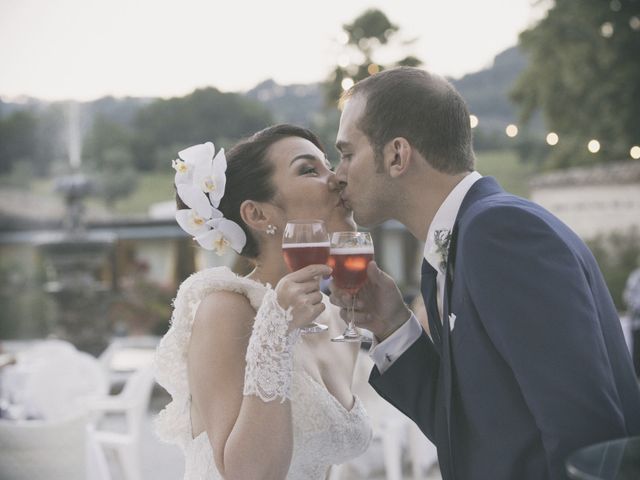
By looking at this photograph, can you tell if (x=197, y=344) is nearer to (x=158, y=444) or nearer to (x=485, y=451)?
(x=485, y=451)

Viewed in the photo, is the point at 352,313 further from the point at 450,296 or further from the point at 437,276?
the point at 450,296

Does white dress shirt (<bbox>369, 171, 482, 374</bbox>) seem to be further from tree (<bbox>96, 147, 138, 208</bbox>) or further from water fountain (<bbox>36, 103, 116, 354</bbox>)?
tree (<bbox>96, 147, 138, 208</bbox>)

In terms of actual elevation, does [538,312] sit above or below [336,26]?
below

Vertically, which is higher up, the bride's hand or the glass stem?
the bride's hand

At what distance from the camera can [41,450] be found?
4164 millimetres

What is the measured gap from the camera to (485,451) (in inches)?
72.1

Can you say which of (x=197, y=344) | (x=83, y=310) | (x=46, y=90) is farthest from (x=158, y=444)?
(x=46, y=90)

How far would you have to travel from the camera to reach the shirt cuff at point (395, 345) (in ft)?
7.38

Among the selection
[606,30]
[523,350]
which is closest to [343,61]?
[606,30]

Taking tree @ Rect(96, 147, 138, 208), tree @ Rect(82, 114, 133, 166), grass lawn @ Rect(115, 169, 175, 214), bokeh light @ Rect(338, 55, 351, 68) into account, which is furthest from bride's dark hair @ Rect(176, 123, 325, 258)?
tree @ Rect(82, 114, 133, 166)

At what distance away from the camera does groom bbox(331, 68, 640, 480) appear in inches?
65.1

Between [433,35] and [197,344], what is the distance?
54.5ft

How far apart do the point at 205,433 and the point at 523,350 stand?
104 cm

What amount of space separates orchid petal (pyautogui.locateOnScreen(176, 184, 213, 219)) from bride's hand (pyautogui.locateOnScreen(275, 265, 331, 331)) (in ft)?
1.75
